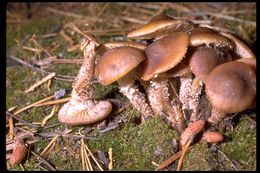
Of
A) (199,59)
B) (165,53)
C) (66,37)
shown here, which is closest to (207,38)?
(199,59)

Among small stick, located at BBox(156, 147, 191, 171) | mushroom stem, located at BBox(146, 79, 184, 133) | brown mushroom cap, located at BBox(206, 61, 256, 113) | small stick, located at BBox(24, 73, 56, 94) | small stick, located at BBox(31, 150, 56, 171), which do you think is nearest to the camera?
brown mushroom cap, located at BBox(206, 61, 256, 113)

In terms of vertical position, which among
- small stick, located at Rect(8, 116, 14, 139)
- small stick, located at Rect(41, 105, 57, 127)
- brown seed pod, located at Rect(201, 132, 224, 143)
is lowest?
small stick, located at Rect(8, 116, 14, 139)

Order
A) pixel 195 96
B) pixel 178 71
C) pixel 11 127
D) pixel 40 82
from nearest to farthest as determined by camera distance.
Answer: pixel 178 71, pixel 195 96, pixel 11 127, pixel 40 82

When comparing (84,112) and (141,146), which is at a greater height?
(84,112)

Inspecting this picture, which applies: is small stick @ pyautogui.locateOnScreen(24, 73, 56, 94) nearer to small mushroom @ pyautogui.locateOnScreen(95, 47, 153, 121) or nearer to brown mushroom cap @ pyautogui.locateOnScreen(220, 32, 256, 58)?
small mushroom @ pyautogui.locateOnScreen(95, 47, 153, 121)

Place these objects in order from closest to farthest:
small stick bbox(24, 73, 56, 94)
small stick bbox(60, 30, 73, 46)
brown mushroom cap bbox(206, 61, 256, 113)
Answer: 1. brown mushroom cap bbox(206, 61, 256, 113)
2. small stick bbox(24, 73, 56, 94)
3. small stick bbox(60, 30, 73, 46)

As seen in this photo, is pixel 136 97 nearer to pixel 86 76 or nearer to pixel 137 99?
pixel 137 99

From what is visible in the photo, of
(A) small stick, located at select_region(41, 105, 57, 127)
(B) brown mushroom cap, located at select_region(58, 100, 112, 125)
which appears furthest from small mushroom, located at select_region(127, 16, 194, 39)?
(A) small stick, located at select_region(41, 105, 57, 127)

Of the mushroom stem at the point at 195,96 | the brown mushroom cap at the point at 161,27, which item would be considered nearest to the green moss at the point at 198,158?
the mushroom stem at the point at 195,96

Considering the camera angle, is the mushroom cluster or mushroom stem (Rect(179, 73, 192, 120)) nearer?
the mushroom cluster
